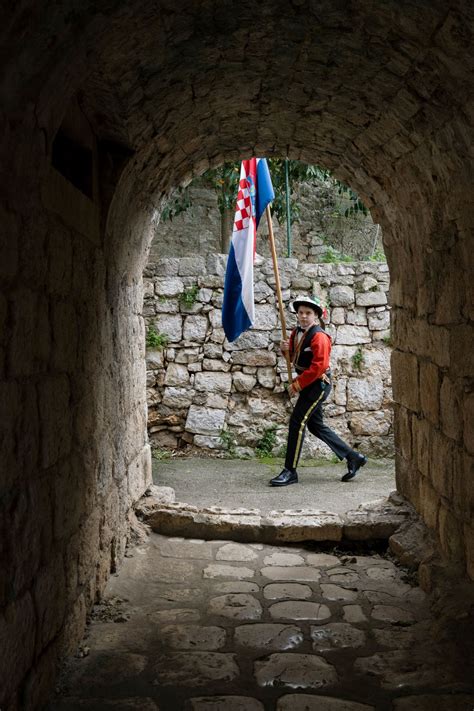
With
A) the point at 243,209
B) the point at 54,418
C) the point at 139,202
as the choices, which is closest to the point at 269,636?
the point at 54,418

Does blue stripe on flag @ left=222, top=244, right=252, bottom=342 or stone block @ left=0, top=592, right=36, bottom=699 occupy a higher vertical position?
blue stripe on flag @ left=222, top=244, right=252, bottom=342

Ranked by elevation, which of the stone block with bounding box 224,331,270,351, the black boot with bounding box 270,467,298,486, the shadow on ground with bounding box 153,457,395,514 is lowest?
the shadow on ground with bounding box 153,457,395,514

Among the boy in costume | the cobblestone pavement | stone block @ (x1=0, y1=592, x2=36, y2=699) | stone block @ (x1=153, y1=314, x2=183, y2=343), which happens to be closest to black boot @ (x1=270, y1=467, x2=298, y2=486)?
the boy in costume

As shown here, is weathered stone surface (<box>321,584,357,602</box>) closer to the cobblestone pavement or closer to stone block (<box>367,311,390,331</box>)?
the cobblestone pavement

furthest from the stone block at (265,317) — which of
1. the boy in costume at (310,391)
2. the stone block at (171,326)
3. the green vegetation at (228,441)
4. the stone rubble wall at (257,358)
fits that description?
the green vegetation at (228,441)

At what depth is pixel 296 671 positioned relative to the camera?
258 cm

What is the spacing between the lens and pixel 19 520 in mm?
2014

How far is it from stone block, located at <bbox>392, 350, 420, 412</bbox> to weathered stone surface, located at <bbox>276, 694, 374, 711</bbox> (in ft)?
6.50

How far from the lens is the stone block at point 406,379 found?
3977 millimetres

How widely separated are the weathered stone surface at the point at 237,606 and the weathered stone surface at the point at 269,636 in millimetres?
125

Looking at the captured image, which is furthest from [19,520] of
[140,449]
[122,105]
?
[140,449]

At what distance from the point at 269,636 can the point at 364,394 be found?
14.6ft

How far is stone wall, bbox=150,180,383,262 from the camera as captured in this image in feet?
37.4

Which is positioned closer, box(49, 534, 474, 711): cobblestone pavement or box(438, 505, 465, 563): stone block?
box(49, 534, 474, 711): cobblestone pavement
